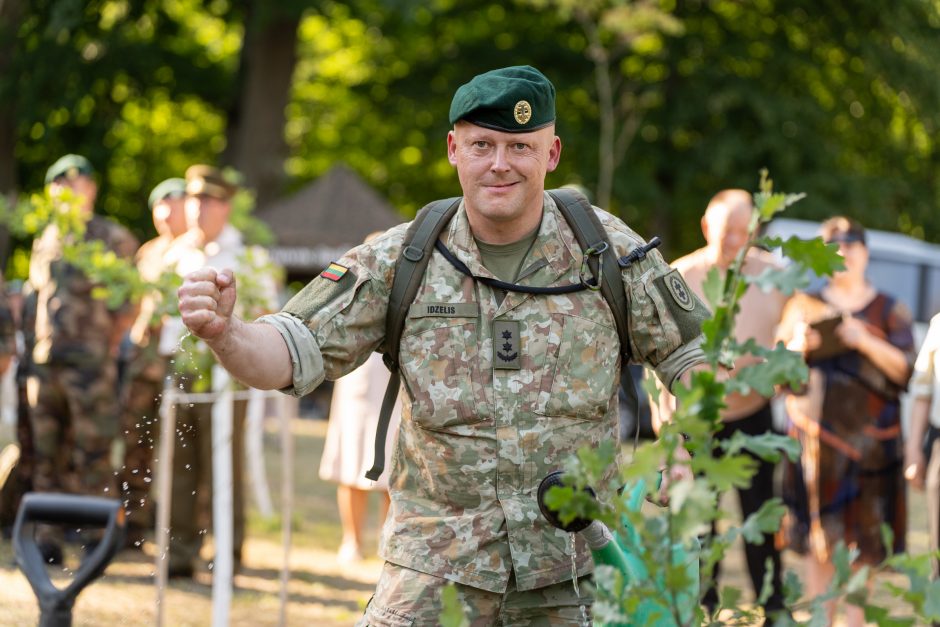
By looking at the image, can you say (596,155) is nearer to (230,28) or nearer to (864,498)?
(230,28)

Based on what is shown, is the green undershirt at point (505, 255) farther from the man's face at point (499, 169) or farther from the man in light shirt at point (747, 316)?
the man in light shirt at point (747, 316)

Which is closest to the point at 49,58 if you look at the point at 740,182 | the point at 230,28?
the point at 230,28

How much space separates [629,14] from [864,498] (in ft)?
44.8

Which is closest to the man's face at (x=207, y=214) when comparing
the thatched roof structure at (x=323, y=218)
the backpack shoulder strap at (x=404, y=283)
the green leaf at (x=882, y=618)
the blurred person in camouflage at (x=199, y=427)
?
the blurred person in camouflage at (x=199, y=427)

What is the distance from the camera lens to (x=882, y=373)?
22.6 feet

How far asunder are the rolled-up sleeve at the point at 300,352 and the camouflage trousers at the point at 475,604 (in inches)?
20.0

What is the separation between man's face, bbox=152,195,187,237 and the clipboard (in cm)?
368

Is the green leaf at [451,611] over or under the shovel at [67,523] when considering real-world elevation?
over

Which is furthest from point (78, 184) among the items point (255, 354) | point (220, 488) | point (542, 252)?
point (255, 354)

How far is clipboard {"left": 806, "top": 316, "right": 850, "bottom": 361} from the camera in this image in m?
6.85

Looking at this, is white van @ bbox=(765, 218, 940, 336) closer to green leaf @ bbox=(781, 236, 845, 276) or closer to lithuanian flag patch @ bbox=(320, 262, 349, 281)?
lithuanian flag patch @ bbox=(320, 262, 349, 281)

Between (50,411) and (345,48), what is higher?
(345,48)

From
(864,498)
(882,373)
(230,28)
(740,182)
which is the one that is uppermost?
(230,28)

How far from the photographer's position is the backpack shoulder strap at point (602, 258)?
3.43 metres
